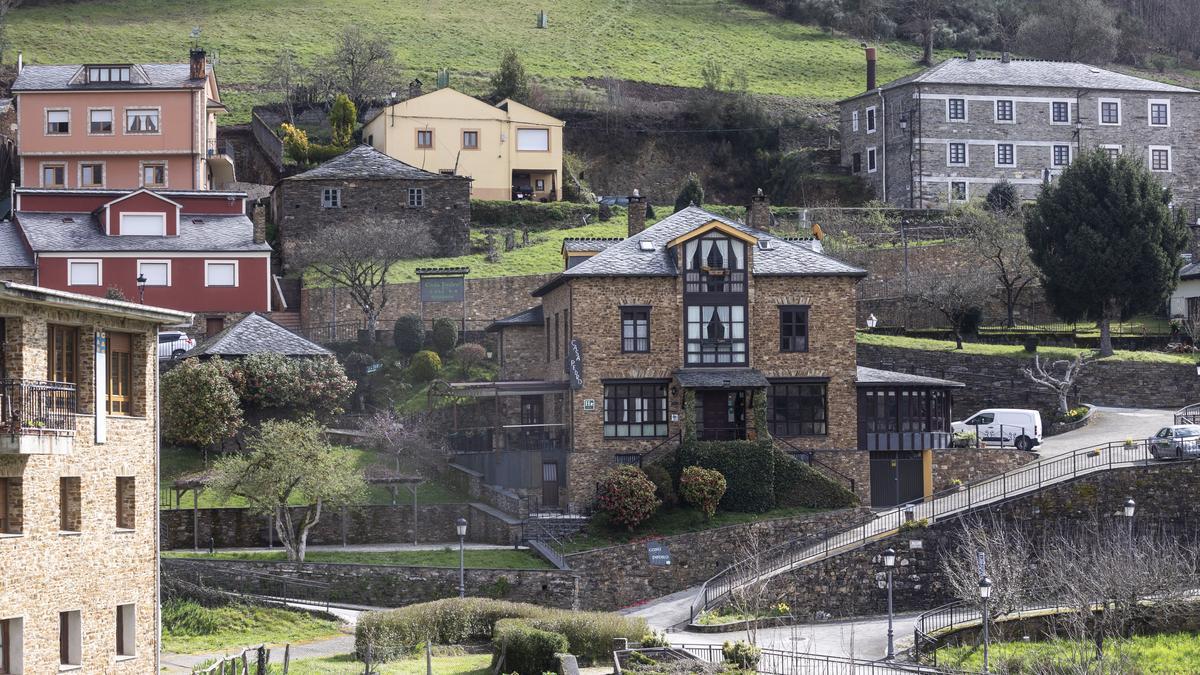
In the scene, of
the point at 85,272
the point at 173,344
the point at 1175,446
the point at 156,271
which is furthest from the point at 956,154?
the point at 173,344

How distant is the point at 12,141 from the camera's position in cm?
8888

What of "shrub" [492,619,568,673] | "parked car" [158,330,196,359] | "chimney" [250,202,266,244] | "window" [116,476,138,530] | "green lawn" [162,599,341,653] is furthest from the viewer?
"chimney" [250,202,266,244]

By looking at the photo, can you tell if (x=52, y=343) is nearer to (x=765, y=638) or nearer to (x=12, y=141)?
(x=765, y=638)

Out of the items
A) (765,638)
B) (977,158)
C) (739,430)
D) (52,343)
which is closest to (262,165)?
(977,158)

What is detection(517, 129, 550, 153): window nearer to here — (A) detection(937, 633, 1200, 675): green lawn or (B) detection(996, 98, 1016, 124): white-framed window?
(B) detection(996, 98, 1016, 124): white-framed window

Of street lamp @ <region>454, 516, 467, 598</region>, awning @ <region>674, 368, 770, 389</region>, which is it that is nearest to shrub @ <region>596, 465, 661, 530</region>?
awning @ <region>674, 368, 770, 389</region>

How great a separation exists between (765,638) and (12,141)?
183ft

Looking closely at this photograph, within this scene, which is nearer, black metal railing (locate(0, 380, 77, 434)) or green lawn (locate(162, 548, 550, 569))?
black metal railing (locate(0, 380, 77, 434))

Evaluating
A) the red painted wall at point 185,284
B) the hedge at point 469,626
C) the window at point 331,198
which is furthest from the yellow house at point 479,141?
the hedge at point 469,626

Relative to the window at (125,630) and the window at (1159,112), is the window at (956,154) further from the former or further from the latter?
the window at (125,630)

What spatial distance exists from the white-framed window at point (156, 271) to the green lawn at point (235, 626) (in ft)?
92.1

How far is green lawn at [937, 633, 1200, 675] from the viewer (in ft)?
141

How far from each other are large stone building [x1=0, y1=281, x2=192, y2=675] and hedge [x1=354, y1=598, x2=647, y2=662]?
671cm

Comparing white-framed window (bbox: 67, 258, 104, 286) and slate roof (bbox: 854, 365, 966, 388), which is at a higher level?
white-framed window (bbox: 67, 258, 104, 286)
